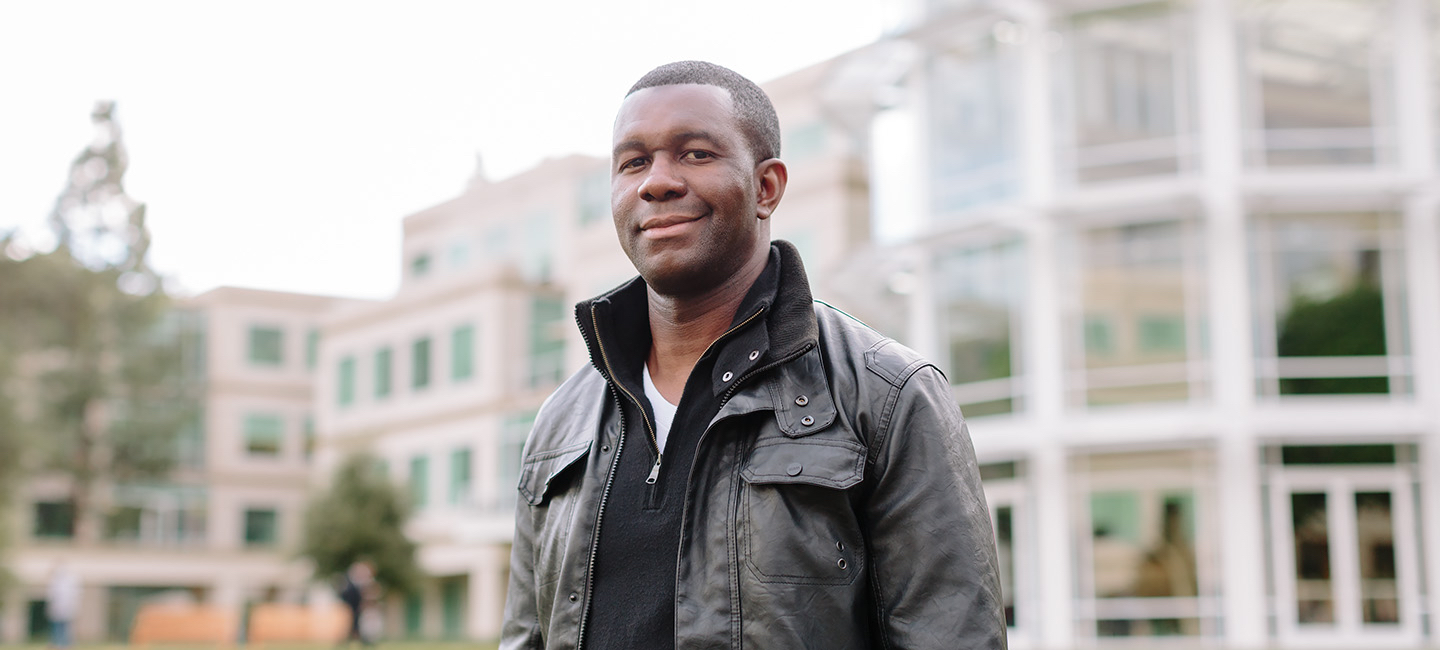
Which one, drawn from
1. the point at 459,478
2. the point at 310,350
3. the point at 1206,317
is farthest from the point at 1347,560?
the point at 310,350

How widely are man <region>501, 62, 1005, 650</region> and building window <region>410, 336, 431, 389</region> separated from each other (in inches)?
1695

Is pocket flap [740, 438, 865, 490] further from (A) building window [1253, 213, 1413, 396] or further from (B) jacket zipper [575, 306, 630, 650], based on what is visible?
(A) building window [1253, 213, 1413, 396]

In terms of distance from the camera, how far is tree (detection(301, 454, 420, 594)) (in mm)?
40125

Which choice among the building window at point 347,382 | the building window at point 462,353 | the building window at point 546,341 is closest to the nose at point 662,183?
the building window at point 546,341

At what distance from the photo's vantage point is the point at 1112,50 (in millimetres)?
24000

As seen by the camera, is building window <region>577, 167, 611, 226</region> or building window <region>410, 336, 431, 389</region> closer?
building window <region>577, 167, 611, 226</region>

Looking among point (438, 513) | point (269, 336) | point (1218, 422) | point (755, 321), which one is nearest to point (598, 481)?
point (755, 321)

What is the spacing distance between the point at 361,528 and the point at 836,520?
39111 mm

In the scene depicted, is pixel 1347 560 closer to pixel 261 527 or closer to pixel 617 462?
pixel 617 462

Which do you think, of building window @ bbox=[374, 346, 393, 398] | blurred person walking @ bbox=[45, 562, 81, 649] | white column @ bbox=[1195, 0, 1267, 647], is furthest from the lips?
building window @ bbox=[374, 346, 393, 398]

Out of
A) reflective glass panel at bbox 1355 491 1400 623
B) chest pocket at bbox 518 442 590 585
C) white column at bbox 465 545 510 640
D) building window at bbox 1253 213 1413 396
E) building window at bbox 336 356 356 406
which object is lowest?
white column at bbox 465 545 510 640

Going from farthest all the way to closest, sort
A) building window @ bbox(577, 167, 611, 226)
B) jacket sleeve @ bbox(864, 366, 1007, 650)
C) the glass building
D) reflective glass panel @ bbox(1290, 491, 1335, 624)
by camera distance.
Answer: building window @ bbox(577, 167, 611, 226) < the glass building < reflective glass panel @ bbox(1290, 491, 1335, 624) < jacket sleeve @ bbox(864, 366, 1007, 650)

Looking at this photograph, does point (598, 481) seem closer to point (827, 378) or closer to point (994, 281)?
point (827, 378)

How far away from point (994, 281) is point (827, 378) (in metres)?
22.7
